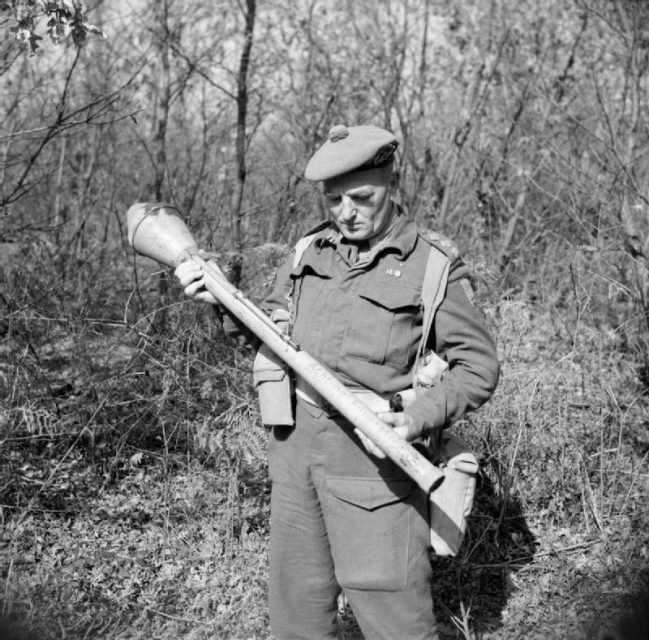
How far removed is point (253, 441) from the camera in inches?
178

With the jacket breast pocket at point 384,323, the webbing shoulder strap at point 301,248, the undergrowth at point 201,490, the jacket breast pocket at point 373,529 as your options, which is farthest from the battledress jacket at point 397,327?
the undergrowth at point 201,490

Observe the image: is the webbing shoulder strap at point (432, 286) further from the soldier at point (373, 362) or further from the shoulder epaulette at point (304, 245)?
the shoulder epaulette at point (304, 245)

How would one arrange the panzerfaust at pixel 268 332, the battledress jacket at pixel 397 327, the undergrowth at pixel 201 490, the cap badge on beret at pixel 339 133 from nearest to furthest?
the panzerfaust at pixel 268 332 < the battledress jacket at pixel 397 327 < the cap badge on beret at pixel 339 133 < the undergrowth at pixel 201 490

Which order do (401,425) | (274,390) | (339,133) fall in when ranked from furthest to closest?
(274,390) → (339,133) → (401,425)

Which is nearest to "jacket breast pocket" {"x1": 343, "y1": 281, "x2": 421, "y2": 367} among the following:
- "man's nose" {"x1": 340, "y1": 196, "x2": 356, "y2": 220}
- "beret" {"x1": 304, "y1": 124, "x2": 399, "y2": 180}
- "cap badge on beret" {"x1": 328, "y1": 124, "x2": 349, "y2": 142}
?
"man's nose" {"x1": 340, "y1": 196, "x2": 356, "y2": 220}

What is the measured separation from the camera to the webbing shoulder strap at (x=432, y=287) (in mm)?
2672

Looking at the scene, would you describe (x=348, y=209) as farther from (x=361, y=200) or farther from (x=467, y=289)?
(x=467, y=289)

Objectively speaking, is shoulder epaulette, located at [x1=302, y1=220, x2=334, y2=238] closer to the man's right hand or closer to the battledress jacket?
the battledress jacket

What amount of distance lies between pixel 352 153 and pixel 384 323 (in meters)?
0.54

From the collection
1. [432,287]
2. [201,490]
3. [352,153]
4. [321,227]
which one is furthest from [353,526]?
[201,490]

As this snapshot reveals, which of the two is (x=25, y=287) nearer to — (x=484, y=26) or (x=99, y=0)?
(x=99, y=0)

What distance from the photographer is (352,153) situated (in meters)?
2.68

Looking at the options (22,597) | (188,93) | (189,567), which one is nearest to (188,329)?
(189,567)

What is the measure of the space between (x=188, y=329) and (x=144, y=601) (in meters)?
1.58
